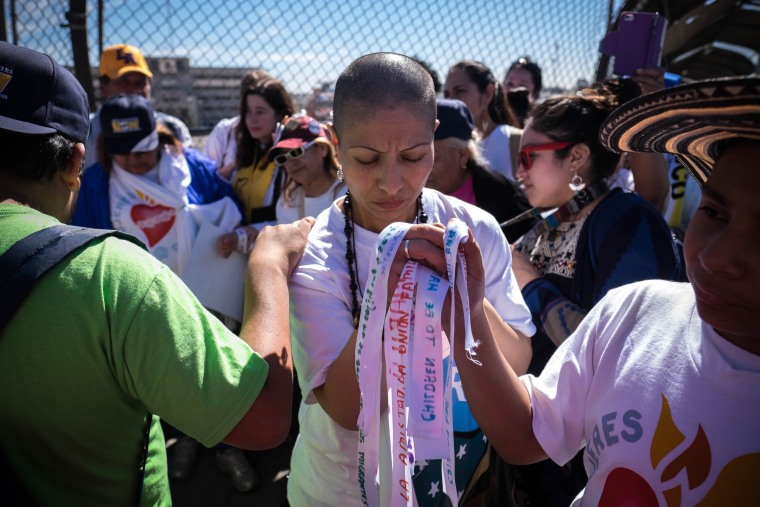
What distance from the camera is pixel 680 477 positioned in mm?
1044

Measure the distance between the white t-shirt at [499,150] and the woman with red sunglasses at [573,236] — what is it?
4.85ft

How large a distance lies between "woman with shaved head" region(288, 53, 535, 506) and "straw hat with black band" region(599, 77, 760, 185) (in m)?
0.50

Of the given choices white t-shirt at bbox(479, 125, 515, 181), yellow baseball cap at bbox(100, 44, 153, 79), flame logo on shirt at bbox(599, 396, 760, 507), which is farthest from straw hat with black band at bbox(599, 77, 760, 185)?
yellow baseball cap at bbox(100, 44, 153, 79)

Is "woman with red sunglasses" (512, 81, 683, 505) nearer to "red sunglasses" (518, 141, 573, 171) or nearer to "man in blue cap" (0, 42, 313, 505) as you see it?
"red sunglasses" (518, 141, 573, 171)

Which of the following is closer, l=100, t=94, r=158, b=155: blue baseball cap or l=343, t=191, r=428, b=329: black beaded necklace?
l=343, t=191, r=428, b=329: black beaded necklace

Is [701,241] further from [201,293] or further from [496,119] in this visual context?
[496,119]

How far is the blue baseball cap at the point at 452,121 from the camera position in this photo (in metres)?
3.03

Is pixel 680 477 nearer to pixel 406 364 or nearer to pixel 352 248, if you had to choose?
pixel 406 364

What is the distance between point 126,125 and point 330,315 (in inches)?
96.8

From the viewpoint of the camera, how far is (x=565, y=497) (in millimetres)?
1815

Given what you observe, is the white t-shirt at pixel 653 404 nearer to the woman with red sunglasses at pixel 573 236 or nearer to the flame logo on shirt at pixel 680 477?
the flame logo on shirt at pixel 680 477

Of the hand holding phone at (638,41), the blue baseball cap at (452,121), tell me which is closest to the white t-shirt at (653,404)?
the blue baseball cap at (452,121)

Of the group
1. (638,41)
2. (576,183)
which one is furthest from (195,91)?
(576,183)

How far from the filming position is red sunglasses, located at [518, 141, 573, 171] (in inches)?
91.8
